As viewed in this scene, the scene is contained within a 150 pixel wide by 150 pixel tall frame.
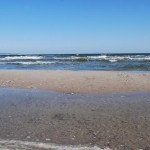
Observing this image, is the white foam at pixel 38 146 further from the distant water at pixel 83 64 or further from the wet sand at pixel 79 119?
the distant water at pixel 83 64

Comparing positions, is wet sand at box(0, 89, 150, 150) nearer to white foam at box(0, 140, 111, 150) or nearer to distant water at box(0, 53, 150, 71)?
white foam at box(0, 140, 111, 150)

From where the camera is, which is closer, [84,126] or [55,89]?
[84,126]

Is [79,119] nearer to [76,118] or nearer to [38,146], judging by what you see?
[76,118]

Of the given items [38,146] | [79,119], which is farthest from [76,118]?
[38,146]

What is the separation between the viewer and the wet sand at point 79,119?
654 cm

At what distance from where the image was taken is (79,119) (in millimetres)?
8148

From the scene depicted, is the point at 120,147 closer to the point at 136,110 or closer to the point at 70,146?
the point at 70,146

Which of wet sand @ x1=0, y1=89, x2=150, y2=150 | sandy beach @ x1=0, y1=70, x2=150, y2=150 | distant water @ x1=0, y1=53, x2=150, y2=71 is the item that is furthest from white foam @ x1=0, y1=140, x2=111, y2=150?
distant water @ x1=0, y1=53, x2=150, y2=71

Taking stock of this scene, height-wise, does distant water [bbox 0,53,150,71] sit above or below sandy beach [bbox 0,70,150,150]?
below

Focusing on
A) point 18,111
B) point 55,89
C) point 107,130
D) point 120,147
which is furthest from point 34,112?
point 55,89

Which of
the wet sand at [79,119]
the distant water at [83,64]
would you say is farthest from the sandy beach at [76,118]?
the distant water at [83,64]

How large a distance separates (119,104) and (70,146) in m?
4.24

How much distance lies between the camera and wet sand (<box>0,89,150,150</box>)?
6543mm

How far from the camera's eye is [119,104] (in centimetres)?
1008
